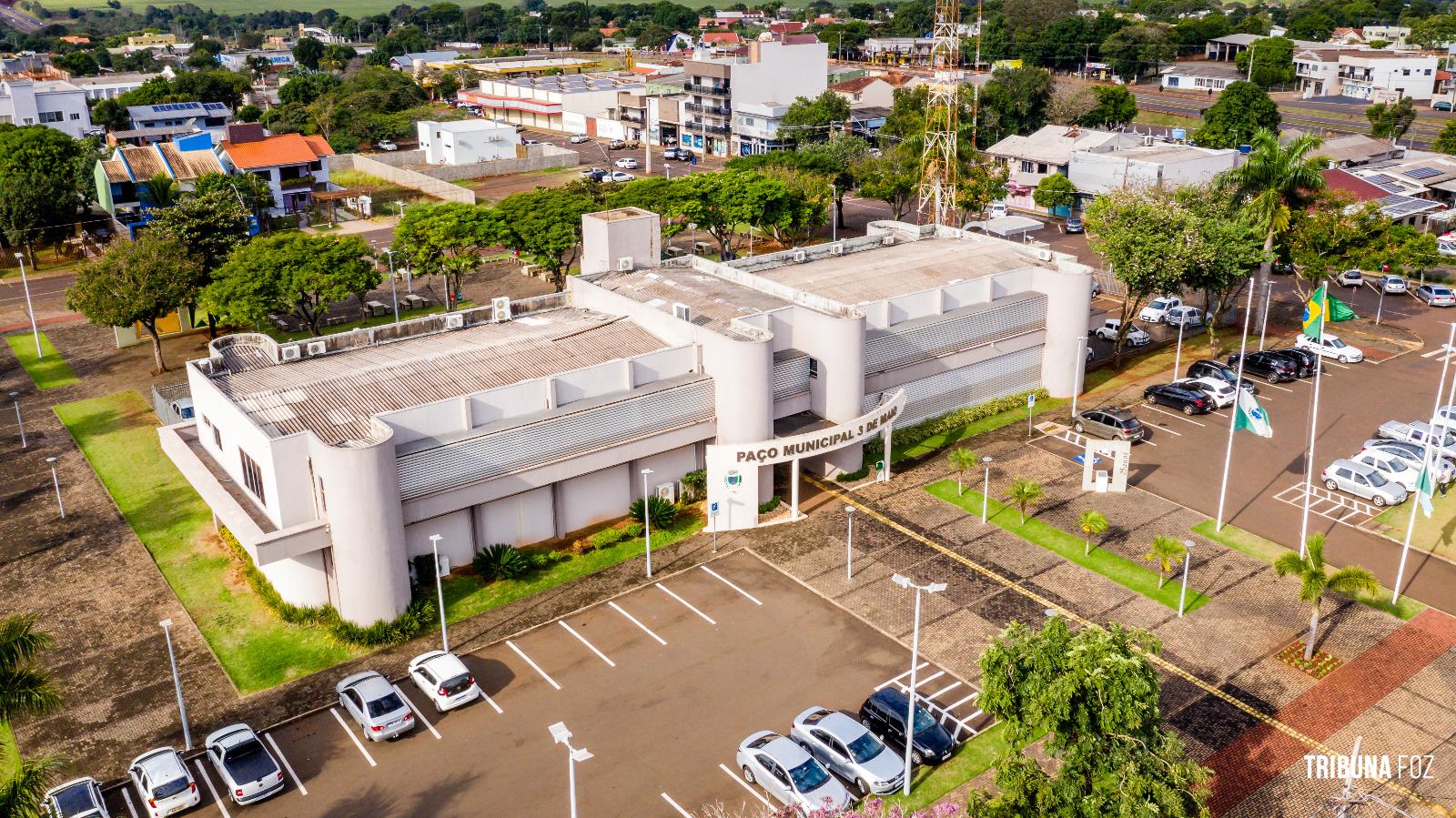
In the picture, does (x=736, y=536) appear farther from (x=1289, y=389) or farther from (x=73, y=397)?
(x=73, y=397)

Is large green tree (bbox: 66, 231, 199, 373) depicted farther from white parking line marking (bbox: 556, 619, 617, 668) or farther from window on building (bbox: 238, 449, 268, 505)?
white parking line marking (bbox: 556, 619, 617, 668)

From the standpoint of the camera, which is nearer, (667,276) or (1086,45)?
(667,276)

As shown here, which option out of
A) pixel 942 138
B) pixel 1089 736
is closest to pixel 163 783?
pixel 1089 736

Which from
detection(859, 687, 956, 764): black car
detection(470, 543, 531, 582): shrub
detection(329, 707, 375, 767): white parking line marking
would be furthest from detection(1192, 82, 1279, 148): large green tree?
detection(329, 707, 375, 767): white parking line marking

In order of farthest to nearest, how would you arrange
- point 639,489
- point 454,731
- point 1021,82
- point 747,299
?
point 1021,82 < point 747,299 < point 639,489 < point 454,731

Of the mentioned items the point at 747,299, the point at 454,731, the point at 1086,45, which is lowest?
the point at 454,731

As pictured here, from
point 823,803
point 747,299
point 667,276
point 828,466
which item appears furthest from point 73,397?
point 823,803

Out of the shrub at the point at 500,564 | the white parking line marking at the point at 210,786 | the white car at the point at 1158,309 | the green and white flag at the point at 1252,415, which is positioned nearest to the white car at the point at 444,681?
the shrub at the point at 500,564
